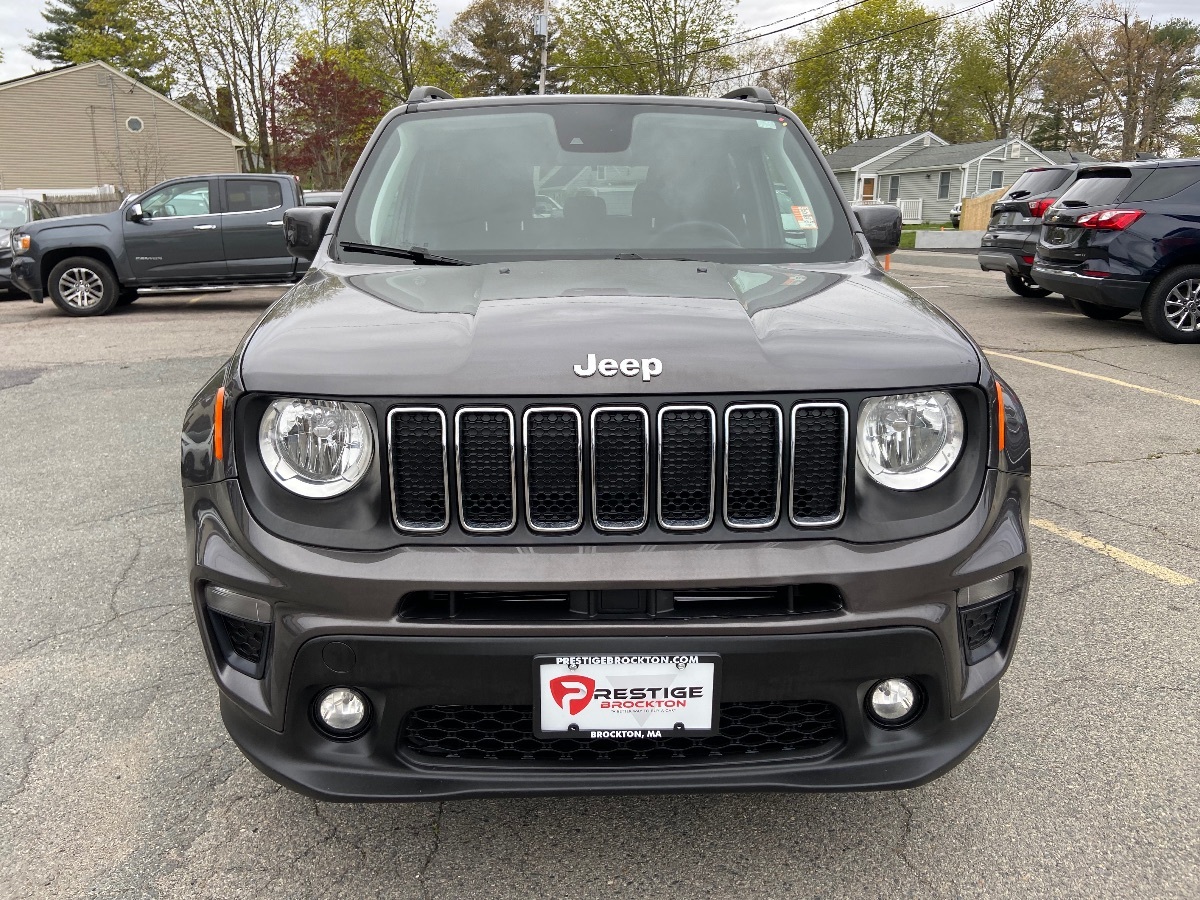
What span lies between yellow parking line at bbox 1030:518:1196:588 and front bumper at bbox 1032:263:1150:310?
19.2 ft

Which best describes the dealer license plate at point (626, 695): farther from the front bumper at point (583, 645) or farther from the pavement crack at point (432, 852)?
the pavement crack at point (432, 852)

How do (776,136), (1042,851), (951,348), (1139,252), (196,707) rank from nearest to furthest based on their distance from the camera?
(951,348), (1042,851), (196,707), (776,136), (1139,252)

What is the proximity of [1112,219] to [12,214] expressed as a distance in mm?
14417

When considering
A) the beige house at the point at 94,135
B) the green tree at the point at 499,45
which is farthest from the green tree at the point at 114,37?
the green tree at the point at 499,45

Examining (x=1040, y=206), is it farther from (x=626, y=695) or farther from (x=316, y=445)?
(x=316, y=445)

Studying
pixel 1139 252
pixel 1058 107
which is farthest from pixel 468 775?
pixel 1058 107

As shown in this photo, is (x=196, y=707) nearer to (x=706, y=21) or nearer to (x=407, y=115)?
(x=407, y=115)

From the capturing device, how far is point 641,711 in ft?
6.19

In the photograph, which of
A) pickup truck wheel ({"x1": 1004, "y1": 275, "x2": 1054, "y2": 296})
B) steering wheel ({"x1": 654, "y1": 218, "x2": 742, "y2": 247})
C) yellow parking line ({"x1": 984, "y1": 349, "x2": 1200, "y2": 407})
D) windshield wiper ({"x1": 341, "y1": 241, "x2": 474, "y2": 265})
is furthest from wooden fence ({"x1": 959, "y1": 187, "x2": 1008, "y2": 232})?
windshield wiper ({"x1": 341, "y1": 241, "x2": 474, "y2": 265})

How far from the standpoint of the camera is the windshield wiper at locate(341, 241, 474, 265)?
9.31 ft

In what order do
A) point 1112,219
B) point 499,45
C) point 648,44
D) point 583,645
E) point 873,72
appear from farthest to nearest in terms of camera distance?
point 873,72, point 499,45, point 648,44, point 1112,219, point 583,645

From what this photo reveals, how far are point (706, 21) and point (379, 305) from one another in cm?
5784

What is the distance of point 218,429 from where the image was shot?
2.01 metres

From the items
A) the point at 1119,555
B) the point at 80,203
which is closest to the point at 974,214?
the point at 80,203
